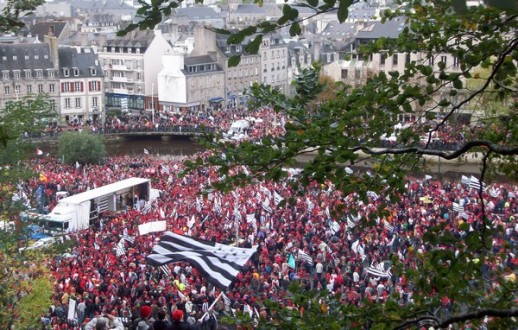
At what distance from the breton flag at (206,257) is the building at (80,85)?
48.7 metres

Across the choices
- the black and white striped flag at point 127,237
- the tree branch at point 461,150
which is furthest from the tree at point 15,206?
the tree branch at point 461,150

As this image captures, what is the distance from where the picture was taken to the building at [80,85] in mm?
64812

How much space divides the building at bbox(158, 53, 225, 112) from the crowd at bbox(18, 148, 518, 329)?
117 ft

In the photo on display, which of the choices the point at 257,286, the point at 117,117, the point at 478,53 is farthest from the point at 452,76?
the point at 117,117

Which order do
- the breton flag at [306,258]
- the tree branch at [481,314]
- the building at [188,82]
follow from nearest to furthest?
the tree branch at [481,314] < the breton flag at [306,258] < the building at [188,82]

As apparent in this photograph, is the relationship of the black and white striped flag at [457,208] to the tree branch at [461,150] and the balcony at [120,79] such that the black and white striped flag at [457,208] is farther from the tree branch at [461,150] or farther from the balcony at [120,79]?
the balcony at [120,79]

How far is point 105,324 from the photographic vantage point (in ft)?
47.6

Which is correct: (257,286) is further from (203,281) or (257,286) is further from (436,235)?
(436,235)

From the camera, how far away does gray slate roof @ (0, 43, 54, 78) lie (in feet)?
201

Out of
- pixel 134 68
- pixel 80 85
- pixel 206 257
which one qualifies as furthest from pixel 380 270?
pixel 134 68

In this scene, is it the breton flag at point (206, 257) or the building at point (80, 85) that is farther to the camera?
the building at point (80, 85)

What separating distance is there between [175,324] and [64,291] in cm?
1215

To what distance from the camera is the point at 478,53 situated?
6562 millimetres

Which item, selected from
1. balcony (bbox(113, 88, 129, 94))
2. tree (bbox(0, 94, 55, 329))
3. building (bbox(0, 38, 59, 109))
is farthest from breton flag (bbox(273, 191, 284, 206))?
balcony (bbox(113, 88, 129, 94))
